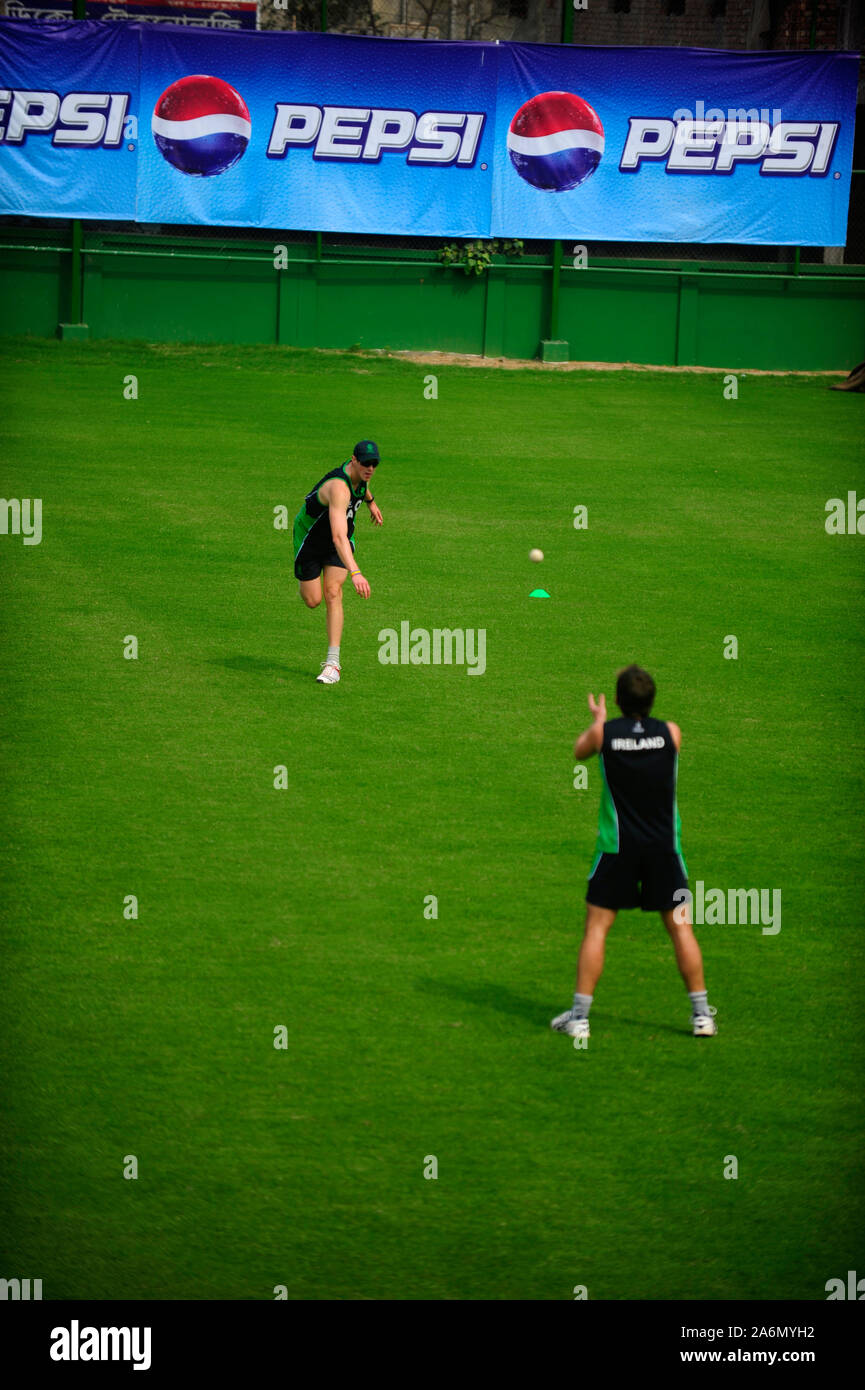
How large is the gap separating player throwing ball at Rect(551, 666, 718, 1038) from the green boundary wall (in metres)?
22.9

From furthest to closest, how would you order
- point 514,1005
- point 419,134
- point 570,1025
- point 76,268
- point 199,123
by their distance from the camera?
point 419,134
point 76,268
point 199,123
point 514,1005
point 570,1025

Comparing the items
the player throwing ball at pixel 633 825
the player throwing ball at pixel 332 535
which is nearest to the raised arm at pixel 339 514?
the player throwing ball at pixel 332 535

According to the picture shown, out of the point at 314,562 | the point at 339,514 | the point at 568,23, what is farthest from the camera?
the point at 568,23

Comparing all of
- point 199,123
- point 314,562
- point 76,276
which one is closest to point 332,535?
point 314,562

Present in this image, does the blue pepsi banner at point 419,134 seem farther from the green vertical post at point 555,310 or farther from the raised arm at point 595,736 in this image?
the raised arm at point 595,736

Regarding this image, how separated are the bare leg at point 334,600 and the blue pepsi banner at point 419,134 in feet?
53.5

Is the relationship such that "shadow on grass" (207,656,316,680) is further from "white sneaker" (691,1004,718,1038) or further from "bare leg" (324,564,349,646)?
"white sneaker" (691,1004,718,1038)

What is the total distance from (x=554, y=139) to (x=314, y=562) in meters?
17.3

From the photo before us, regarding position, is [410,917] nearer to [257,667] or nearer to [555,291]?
[257,667]

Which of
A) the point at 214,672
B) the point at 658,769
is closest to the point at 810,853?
the point at 658,769

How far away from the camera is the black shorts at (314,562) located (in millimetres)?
13781

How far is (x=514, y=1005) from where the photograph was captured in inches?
325

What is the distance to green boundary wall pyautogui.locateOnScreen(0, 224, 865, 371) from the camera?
93.4 ft

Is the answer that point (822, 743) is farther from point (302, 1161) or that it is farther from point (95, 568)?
point (95, 568)
